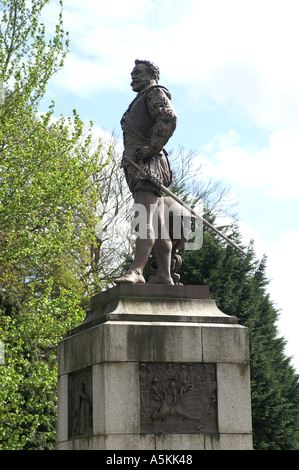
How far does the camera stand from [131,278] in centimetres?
1025

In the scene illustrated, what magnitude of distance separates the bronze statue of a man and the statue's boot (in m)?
0.02

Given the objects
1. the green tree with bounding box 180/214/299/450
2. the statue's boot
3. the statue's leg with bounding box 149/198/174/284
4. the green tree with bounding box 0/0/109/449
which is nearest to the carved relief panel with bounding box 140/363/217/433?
the statue's boot

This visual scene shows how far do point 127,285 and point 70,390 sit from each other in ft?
5.29

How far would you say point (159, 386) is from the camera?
9.62 meters

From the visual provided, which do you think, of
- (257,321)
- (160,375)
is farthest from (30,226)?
(160,375)

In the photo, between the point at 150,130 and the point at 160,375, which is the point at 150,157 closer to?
the point at 150,130

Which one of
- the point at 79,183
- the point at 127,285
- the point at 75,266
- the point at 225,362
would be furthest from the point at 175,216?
the point at 75,266

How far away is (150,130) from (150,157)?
36 centimetres

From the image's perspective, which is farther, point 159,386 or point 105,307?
point 105,307

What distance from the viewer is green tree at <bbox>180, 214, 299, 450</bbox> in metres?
23.8

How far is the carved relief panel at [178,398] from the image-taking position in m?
9.54

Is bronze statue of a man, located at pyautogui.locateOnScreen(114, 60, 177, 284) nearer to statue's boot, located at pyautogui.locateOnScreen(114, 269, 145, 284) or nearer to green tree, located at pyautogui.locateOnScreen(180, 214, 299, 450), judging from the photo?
statue's boot, located at pyautogui.locateOnScreen(114, 269, 145, 284)
